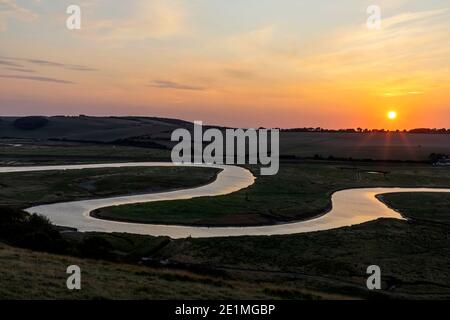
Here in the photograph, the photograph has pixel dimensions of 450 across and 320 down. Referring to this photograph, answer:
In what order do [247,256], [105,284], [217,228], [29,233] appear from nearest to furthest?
[105,284] → [29,233] → [247,256] → [217,228]

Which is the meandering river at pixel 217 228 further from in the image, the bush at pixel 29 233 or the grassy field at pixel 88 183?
the bush at pixel 29 233

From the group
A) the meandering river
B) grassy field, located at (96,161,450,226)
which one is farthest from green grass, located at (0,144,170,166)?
the meandering river

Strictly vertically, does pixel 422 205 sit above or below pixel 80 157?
below

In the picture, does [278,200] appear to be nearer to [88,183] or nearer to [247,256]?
[247,256]

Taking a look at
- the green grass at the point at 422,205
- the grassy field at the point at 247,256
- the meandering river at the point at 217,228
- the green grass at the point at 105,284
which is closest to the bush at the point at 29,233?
the grassy field at the point at 247,256

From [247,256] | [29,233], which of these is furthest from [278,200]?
[29,233]

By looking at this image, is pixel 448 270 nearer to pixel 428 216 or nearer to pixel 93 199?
→ pixel 428 216
